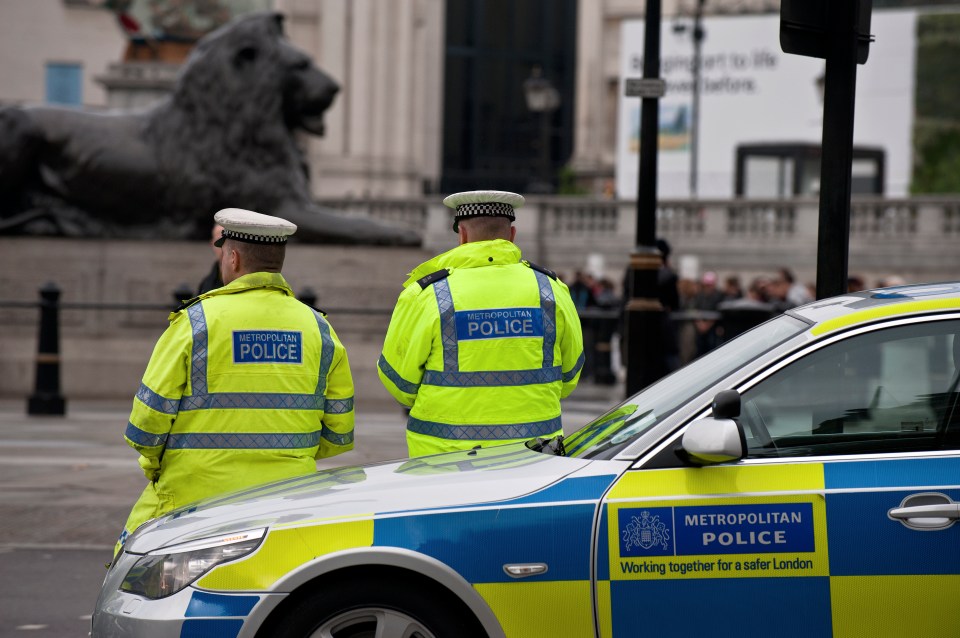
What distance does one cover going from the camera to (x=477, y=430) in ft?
18.3

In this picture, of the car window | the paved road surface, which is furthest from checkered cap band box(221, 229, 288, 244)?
the paved road surface

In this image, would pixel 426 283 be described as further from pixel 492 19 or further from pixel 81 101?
pixel 492 19

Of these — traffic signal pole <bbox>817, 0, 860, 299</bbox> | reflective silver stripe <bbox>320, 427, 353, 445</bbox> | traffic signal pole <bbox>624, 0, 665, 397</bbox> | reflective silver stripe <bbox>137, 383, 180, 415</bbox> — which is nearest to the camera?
reflective silver stripe <bbox>137, 383, 180, 415</bbox>

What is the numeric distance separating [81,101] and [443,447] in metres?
55.5

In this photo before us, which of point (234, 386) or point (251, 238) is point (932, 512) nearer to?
point (234, 386)

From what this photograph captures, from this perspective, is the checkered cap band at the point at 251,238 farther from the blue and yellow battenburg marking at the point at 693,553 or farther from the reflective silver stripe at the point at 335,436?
the blue and yellow battenburg marking at the point at 693,553

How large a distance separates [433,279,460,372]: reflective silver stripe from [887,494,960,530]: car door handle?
1.89 meters

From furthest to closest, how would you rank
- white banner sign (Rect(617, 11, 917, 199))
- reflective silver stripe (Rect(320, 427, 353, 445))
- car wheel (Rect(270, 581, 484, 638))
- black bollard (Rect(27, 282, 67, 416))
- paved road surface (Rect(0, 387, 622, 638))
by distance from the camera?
white banner sign (Rect(617, 11, 917, 199))
black bollard (Rect(27, 282, 67, 416))
paved road surface (Rect(0, 387, 622, 638))
reflective silver stripe (Rect(320, 427, 353, 445))
car wheel (Rect(270, 581, 484, 638))

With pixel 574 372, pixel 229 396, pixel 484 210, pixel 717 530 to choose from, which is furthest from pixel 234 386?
pixel 717 530

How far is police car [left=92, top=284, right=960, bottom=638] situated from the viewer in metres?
4.26

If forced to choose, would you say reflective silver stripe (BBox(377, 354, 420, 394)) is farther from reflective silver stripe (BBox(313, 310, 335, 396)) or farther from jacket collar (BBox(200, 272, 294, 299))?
jacket collar (BBox(200, 272, 294, 299))

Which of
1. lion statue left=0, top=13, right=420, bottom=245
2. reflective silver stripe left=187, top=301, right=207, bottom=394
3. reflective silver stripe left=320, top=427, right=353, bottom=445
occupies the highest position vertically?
lion statue left=0, top=13, right=420, bottom=245

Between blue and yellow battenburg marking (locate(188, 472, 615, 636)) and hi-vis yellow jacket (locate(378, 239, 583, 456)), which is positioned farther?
hi-vis yellow jacket (locate(378, 239, 583, 456))

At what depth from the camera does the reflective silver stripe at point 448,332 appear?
557cm
